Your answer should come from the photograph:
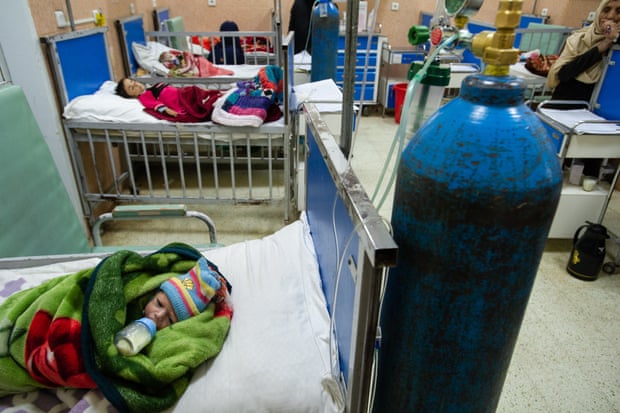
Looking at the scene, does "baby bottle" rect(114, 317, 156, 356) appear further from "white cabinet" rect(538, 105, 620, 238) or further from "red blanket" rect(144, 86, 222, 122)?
"white cabinet" rect(538, 105, 620, 238)

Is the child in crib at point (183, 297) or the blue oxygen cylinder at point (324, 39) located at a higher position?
the blue oxygen cylinder at point (324, 39)

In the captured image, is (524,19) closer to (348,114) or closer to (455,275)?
(348,114)

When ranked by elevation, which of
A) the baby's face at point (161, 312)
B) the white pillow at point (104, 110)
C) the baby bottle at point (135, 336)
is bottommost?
the baby's face at point (161, 312)

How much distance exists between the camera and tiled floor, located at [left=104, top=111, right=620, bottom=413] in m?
1.60

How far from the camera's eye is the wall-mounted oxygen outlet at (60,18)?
2328 millimetres

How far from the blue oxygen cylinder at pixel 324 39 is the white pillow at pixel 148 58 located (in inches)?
56.2

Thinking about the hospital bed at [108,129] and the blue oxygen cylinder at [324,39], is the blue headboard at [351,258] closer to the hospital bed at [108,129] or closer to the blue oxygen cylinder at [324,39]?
the hospital bed at [108,129]

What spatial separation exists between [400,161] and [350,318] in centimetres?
35

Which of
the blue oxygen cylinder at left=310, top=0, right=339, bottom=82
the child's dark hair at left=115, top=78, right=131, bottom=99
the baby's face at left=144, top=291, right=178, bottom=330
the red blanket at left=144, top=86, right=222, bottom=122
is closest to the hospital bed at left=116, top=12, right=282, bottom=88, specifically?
the blue oxygen cylinder at left=310, top=0, right=339, bottom=82

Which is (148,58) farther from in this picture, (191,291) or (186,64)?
(191,291)

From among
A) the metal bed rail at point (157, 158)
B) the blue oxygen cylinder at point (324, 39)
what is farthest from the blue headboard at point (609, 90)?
the metal bed rail at point (157, 158)

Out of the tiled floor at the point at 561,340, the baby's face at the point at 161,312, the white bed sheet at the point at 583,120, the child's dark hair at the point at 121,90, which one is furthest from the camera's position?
the child's dark hair at the point at 121,90

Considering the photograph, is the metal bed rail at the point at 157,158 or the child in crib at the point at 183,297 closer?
the child in crib at the point at 183,297

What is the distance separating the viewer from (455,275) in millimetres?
773
